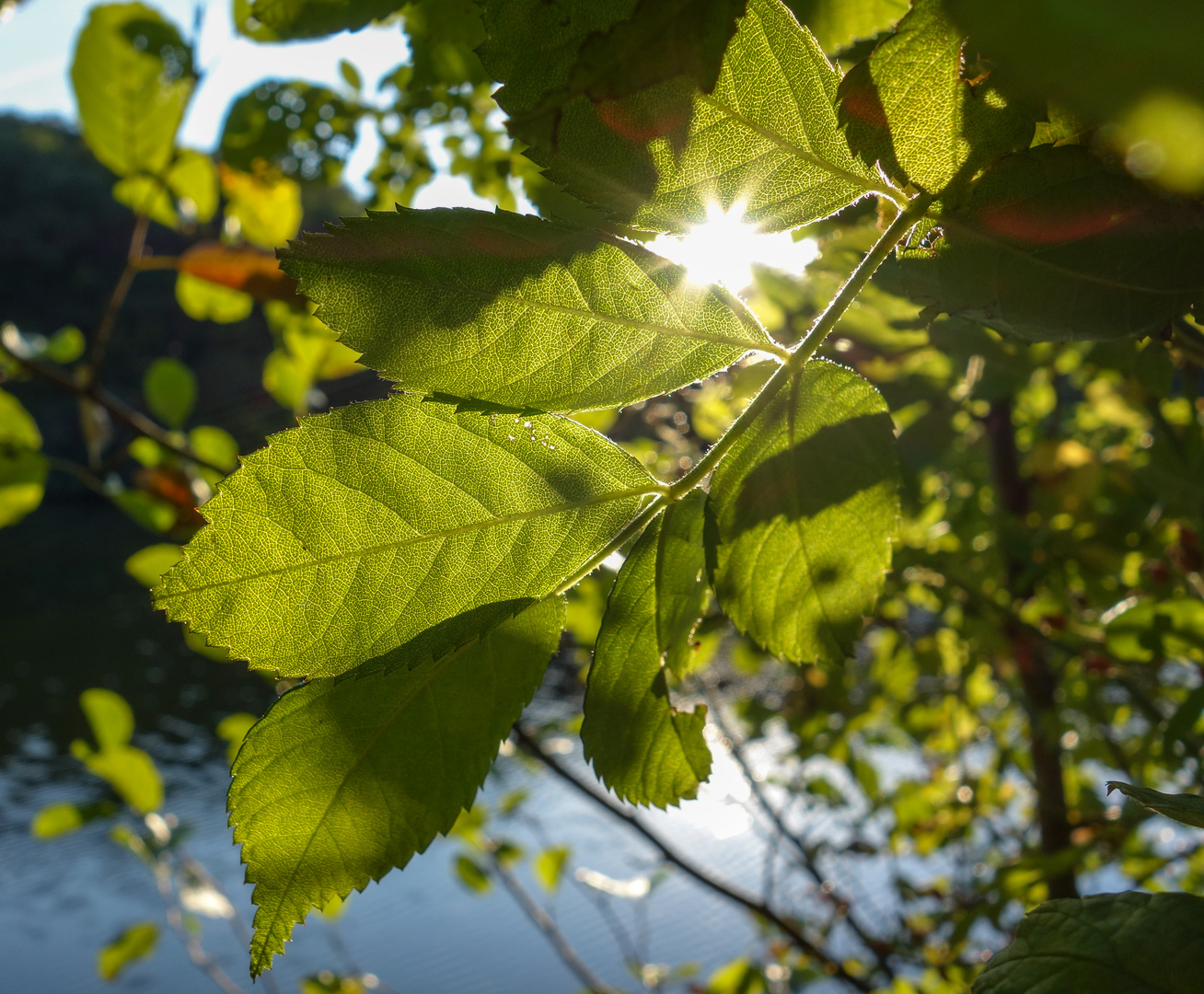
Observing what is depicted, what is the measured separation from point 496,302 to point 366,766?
18 centimetres

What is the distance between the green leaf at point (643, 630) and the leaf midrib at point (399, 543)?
3 cm


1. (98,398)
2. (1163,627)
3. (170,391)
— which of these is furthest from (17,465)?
(1163,627)

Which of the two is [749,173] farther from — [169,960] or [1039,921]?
[169,960]

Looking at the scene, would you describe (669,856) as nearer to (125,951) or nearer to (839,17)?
(839,17)

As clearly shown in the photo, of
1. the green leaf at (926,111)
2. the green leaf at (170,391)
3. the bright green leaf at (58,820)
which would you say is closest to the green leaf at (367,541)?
the green leaf at (926,111)

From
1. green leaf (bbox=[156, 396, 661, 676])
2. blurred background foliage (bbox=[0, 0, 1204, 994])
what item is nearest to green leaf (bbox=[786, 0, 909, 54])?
blurred background foliage (bbox=[0, 0, 1204, 994])

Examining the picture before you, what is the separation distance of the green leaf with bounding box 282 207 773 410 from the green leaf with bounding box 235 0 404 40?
26 centimetres

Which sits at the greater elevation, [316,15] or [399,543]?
[316,15]

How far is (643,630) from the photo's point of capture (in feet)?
1.11

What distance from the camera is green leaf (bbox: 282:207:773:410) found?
285mm

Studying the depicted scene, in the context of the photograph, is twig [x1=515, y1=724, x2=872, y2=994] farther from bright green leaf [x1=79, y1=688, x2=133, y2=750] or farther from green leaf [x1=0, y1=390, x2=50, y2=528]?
bright green leaf [x1=79, y1=688, x2=133, y2=750]

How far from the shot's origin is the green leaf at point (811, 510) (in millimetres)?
336

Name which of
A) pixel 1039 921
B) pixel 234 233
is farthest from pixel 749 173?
pixel 234 233

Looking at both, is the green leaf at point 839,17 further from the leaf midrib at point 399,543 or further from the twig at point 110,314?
the twig at point 110,314
